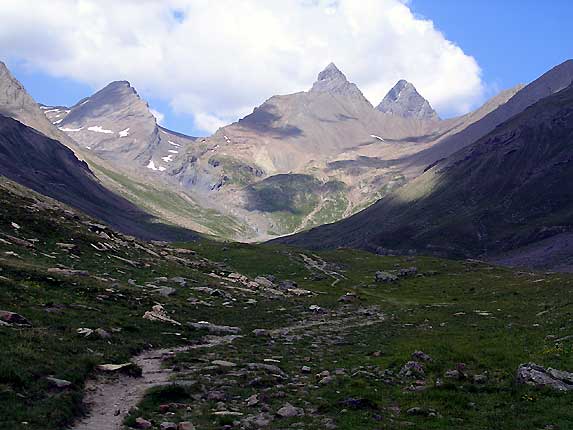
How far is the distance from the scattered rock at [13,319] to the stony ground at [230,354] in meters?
0.10

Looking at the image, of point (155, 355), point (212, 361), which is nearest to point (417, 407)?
point (212, 361)

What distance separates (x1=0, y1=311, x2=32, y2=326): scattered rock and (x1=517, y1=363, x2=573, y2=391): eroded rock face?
81.3 ft

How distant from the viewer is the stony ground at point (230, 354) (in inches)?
795

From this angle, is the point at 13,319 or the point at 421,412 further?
the point at 13,319

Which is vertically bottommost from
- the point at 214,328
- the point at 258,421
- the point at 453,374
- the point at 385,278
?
the point at 385,278

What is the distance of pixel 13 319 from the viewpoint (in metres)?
27.9

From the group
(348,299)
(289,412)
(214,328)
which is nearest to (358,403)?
(289,412)

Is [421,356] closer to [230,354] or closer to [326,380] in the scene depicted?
[326,380]

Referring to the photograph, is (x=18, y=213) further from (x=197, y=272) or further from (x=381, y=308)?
(x=381, y=308)

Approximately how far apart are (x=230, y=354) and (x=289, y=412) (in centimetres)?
1240

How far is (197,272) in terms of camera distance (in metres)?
76.3

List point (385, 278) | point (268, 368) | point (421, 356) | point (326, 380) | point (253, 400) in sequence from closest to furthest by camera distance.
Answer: point (253, 400) → point (326, 380) → point (268, 368) → point (421, 356) → point (385, 278)

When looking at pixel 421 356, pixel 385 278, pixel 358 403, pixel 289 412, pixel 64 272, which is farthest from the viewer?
pixel 385 278

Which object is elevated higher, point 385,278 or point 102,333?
point 102,333
